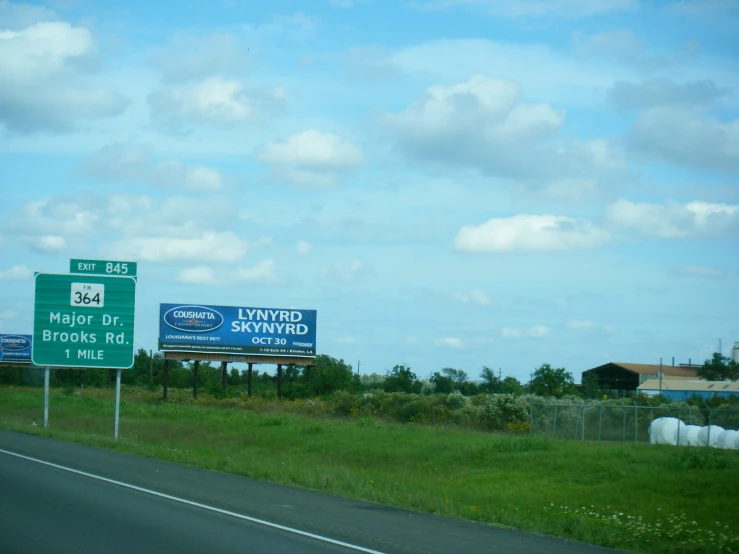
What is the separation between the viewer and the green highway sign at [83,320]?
3020 cm

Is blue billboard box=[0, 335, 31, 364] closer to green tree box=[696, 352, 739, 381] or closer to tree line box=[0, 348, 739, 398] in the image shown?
tree line box=[0, 348, 739, 398]

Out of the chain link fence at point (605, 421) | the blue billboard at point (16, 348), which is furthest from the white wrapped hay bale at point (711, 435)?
the blue billboard at point (16, 348)

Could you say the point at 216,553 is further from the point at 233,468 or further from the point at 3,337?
the point at 3,337

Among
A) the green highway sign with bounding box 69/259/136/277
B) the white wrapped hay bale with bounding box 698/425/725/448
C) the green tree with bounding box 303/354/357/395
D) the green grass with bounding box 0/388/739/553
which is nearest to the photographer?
the green grass with bounding box 0/388/739/553

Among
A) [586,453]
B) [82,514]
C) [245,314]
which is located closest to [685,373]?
[245,314]

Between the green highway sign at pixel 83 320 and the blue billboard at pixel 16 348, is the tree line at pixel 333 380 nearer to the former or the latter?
the blue billboard at pixel 16 348

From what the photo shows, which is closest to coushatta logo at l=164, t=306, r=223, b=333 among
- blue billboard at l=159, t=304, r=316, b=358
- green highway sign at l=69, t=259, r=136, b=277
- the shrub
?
blue billboard at l=159, t=304, r=316, b=358

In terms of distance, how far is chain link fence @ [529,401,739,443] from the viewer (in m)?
37.1

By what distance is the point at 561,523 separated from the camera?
47.0 ft

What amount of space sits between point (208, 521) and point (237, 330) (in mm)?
49172

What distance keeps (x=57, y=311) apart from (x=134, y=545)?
21.5 meters

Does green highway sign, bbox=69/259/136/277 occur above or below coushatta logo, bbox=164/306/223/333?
above

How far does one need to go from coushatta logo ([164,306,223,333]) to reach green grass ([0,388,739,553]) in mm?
16627

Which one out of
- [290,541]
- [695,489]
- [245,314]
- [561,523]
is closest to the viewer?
[290,541]
